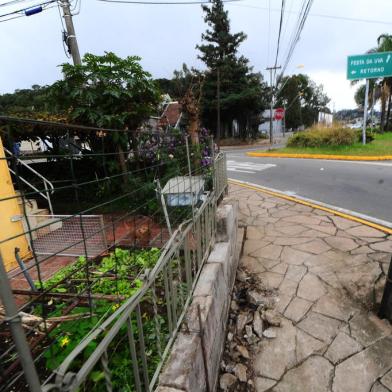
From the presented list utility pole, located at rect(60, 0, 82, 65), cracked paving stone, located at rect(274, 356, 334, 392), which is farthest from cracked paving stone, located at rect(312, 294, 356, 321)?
utility pole, located at rect(60, 0, 82, 65)

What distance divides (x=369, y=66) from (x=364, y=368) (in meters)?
13.0

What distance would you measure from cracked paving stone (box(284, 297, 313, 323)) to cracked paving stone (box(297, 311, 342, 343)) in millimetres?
53

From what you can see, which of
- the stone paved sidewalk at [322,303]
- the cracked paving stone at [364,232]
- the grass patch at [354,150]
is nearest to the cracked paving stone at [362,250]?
the stone paved sidewalk at [322,303]

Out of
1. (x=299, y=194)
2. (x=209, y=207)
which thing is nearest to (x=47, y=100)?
(x=209, y=207)

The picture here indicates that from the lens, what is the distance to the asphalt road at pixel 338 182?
5301mm

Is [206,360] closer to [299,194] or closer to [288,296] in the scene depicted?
[288,296]

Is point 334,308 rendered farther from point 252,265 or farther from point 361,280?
point 252,265

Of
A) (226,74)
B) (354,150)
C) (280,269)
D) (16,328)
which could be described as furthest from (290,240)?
(226,74)

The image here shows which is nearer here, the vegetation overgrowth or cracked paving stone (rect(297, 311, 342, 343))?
the vegetation overgrowth

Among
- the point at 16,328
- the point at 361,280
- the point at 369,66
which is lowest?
the point at 361,280

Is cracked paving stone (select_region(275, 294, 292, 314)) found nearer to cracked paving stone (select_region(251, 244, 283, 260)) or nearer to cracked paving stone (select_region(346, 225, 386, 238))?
cracked paving stone (select_region(251, 244, 283, 260))

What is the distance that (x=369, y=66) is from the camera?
1108 cm

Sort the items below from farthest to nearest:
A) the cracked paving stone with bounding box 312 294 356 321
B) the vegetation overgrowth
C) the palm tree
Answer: the palm tree
the cracked paving stone with bounding box 312 294 356 321
the vegetation overgrowth

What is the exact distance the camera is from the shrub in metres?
13.1
